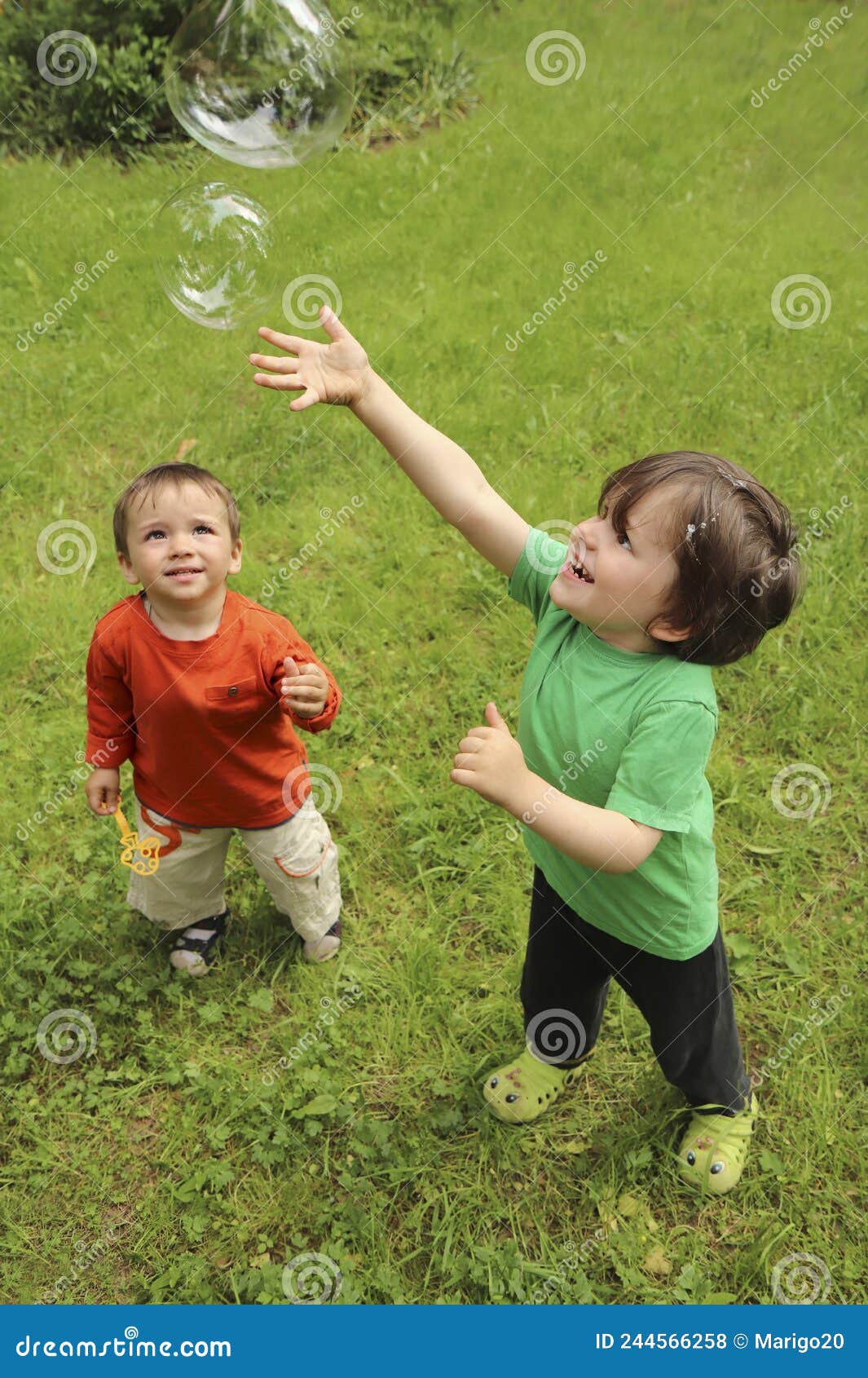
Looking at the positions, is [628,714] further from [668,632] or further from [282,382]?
[282,382]

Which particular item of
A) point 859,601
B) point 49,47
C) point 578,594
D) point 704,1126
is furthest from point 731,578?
point 49,47

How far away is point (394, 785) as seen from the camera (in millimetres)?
3869

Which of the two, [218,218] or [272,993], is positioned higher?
[218,218]

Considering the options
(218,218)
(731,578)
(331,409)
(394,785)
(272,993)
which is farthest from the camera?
(331,409)

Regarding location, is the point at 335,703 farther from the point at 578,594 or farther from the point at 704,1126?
the point at 704,1126

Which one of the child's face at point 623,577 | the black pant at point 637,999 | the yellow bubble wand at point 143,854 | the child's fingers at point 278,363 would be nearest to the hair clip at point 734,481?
the child's face at point 623,577

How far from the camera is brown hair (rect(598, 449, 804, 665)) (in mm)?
1973

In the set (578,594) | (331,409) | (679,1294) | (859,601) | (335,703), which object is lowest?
(331,409)

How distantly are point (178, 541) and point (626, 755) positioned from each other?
1.28 metres

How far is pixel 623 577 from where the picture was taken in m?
2.03

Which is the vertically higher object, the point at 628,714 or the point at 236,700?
the point at 628,714

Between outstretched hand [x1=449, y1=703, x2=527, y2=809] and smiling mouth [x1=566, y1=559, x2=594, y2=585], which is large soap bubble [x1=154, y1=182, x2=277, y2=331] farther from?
outstretched hand [x1=449, y1=703, x2=527, y2=809]

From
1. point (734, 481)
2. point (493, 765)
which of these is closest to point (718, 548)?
point (734, 481)

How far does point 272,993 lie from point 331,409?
3208mm
